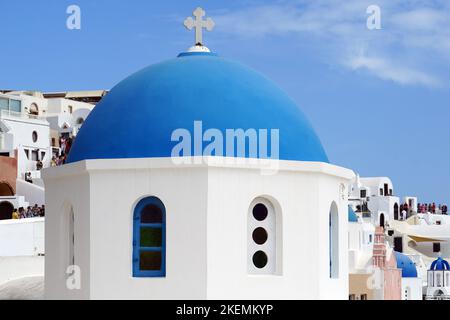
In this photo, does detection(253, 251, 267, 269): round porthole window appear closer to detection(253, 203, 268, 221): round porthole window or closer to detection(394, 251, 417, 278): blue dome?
detection(253, 203, 268, 221): round porthole window

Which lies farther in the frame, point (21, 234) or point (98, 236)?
point (21, 234)

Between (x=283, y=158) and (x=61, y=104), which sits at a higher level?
(x=61, y=104)

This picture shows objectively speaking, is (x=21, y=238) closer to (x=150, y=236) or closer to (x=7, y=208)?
(x=7, y=208)

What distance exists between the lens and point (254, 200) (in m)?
12.9

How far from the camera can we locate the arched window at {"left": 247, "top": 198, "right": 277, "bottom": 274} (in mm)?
13000

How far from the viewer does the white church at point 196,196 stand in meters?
12.7

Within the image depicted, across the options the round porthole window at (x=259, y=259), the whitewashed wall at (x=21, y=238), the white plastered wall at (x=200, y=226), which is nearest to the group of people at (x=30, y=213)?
the whitewashed wall at (x=21, y=238)

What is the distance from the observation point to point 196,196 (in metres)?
12.6

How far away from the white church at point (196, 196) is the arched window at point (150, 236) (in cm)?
1

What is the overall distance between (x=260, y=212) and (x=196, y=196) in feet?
3.02

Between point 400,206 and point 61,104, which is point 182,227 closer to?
point 61,104

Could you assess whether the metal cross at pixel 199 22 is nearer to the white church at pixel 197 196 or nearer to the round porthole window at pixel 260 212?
the white church at pixel 197 196
